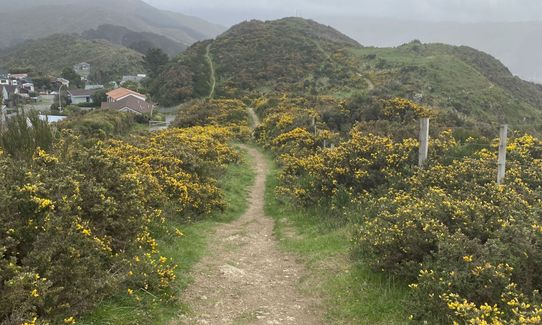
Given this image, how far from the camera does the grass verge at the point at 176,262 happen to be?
16.3ft

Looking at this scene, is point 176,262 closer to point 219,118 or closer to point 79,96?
point 219,118

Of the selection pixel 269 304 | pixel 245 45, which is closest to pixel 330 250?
pixel 269 304

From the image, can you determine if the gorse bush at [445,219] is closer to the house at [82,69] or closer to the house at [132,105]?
the house at [132,105]

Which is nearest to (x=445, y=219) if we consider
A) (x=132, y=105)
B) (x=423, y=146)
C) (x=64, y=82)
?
(x=423, y=146)

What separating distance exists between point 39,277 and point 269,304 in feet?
10.1

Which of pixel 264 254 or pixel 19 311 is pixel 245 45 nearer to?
pixel 264 254

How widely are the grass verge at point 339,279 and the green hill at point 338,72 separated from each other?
106 feet

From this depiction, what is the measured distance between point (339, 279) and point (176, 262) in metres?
2.60

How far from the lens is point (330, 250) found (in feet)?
27.1

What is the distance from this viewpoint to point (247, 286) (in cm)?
696

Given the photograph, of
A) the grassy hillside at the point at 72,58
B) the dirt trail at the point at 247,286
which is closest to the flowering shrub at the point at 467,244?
the dirt trail at the point at 247,286

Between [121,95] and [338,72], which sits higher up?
[338,72]

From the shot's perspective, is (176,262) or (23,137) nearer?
(176,262)

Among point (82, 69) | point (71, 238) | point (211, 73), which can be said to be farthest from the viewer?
point (82, 69)
